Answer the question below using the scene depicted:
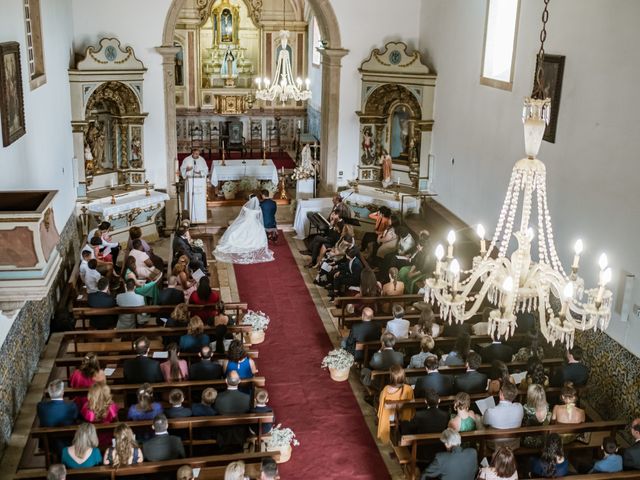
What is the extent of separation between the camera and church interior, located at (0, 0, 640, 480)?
7.53m

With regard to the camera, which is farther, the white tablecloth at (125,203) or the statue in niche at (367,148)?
the statue in niche at (367,148)

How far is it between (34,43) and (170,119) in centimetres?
503

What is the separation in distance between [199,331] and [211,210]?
970 centimetres

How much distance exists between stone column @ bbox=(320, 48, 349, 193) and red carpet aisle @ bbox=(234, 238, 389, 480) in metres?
4.46

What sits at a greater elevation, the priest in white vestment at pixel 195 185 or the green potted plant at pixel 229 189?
the priest in white vestment at pixel 195 185

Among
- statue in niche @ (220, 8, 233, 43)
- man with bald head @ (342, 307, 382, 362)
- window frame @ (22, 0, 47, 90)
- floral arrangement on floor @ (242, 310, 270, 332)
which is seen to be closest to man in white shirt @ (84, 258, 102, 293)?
floral arrangement on floor @ (242, 310, 270, 332)

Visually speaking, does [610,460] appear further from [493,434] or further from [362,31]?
[362,31]

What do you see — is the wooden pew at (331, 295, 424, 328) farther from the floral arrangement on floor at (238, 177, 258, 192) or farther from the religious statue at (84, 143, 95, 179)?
the floral arrangement on floor at (238, 177, 258, 192)

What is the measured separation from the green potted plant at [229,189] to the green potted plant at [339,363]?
395 inches

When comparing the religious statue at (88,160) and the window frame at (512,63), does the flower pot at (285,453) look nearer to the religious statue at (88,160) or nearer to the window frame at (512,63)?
the window frame at (512,63)

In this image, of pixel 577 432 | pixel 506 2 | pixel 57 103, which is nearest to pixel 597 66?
pixel 506 2

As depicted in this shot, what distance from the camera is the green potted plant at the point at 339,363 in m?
10.5

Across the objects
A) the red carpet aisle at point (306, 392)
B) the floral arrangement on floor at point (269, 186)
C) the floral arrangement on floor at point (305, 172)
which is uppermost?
the floral arrangement on floor at point (305, 172)

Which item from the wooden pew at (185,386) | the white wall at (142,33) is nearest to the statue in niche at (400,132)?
the white wall at (142,33)
